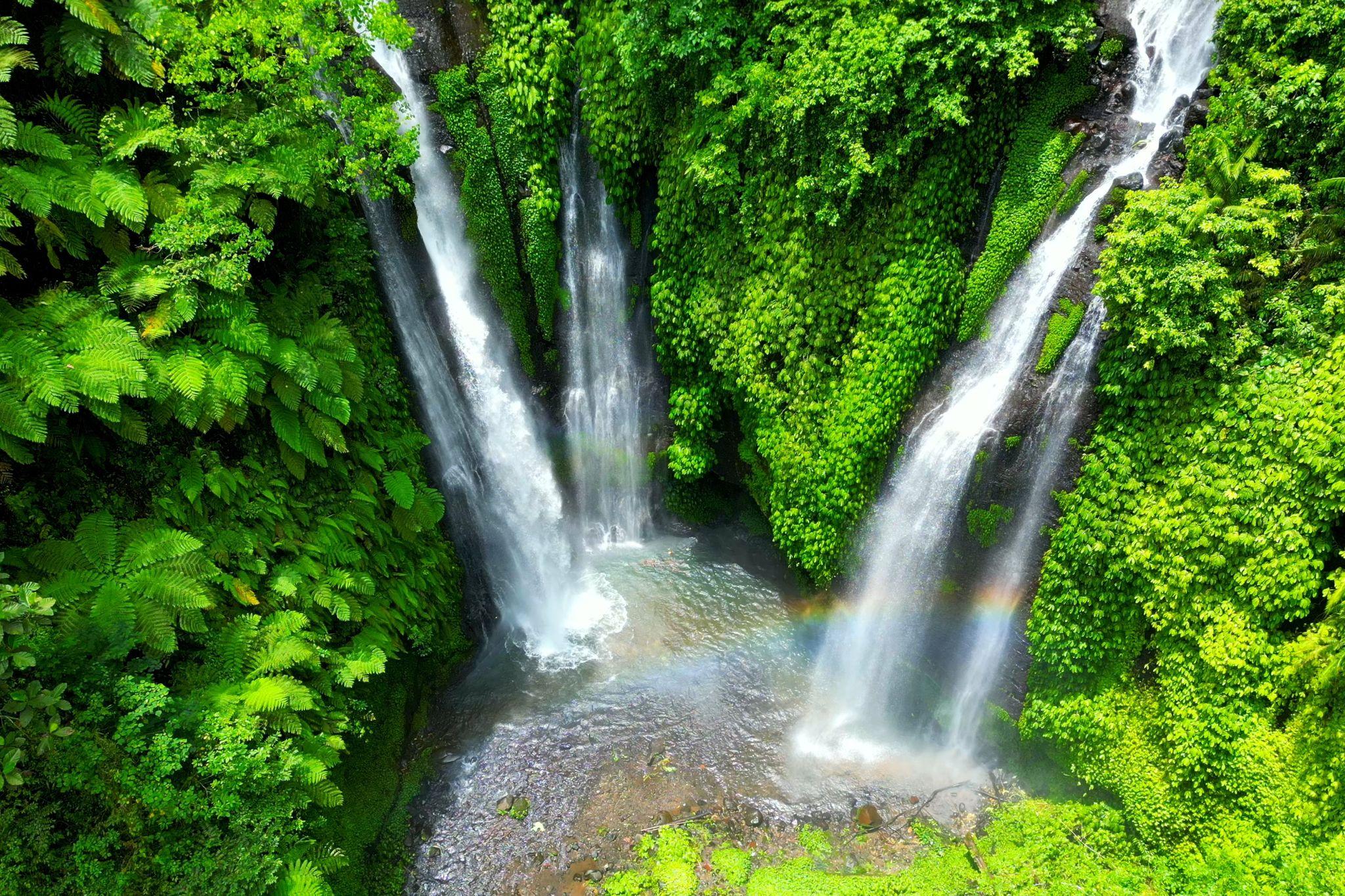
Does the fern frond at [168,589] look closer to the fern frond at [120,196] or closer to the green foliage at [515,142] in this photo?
the fern frond at [120,196]

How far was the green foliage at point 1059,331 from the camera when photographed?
27.1 ft

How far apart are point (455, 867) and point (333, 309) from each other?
Answer: 7.55m

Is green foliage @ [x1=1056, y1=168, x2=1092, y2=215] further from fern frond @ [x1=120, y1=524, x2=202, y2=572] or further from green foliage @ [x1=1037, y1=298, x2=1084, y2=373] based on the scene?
fern frond @ [x1=120, y1=524, x2=202, y2=572]

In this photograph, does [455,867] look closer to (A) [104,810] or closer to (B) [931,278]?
(A) [104,810]

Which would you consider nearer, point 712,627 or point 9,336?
point 9,336

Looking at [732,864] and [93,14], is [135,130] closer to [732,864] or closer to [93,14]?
[93,14]

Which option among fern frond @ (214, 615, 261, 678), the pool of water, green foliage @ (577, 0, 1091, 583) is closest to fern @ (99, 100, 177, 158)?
fern frond @ (214, 615, 261, 678)

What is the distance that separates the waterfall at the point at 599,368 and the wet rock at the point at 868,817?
657cm

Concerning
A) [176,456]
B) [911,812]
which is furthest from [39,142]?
[911,812]

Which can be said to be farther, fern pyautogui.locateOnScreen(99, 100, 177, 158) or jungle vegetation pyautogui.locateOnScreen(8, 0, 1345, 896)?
fern pyautogui.locateOnScreen(99, 100, 177, 158)

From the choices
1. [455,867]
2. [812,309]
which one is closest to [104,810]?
[455,867]

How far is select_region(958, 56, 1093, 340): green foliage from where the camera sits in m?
8.73

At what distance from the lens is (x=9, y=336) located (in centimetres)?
612

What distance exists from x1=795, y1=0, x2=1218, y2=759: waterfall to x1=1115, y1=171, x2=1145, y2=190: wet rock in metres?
0.09
